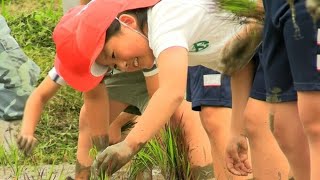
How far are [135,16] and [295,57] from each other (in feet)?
2.76

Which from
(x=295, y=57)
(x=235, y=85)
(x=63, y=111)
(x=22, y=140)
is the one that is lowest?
(x=63, y=111)

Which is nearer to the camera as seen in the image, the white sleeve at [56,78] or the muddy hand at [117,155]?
the muddy hand at [117,155]

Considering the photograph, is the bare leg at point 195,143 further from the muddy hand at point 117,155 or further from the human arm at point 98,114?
the muddy hand at point 117,155

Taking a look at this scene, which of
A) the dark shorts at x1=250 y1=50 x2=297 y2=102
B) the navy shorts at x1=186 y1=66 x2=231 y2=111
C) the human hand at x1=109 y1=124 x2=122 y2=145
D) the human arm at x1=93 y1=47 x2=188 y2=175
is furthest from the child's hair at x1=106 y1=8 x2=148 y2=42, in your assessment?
the human hand at x1=109 y1=124 x2=122 y2=145

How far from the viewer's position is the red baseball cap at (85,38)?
3.18 meters

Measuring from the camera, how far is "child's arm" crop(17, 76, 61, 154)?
3.69 metres

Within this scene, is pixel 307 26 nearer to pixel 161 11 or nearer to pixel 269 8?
pixel 269 8

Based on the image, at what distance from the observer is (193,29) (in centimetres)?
312

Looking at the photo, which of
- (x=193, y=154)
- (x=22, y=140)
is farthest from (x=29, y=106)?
(x=193, y=154)

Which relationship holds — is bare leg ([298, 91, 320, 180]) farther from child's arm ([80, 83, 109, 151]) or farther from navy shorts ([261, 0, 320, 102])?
child's arm ([80, 83, 109, 151])

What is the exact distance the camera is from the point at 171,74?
288cm

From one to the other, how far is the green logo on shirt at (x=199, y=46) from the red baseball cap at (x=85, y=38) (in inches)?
8.3

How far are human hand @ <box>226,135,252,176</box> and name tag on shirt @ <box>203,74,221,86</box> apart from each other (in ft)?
1.28

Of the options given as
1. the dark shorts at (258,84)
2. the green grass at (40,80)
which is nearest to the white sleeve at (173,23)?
the dark shorts at (258,84)
